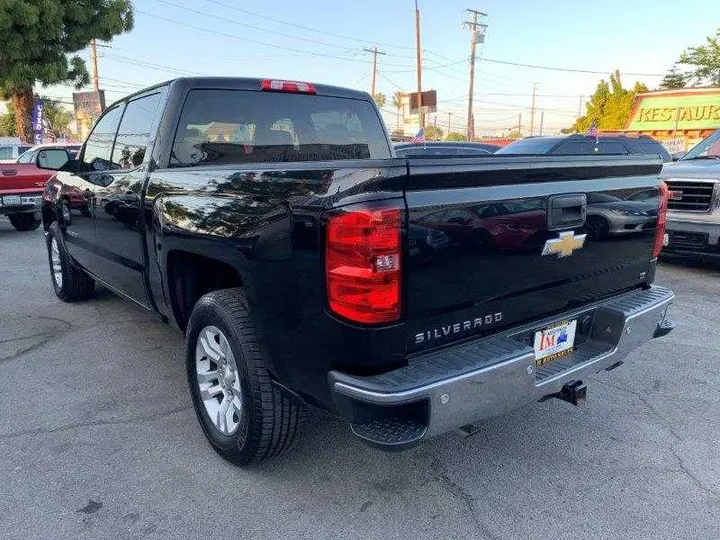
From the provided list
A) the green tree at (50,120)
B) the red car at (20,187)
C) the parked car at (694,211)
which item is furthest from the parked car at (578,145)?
the green tree at (50,120)

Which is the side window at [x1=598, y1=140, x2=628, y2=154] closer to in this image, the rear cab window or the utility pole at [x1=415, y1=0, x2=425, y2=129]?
the rear cab window

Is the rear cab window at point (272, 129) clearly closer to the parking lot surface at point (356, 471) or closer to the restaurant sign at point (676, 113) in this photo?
Answer: the parking lot surface at point (356, 471)

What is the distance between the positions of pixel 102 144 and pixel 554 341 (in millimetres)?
3827

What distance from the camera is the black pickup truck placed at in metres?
2.06

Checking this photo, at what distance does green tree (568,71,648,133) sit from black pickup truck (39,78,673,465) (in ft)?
116

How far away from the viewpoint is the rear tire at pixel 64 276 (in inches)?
218

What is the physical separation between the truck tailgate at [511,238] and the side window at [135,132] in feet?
7.44

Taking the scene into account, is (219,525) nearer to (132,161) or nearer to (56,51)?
(132,161)

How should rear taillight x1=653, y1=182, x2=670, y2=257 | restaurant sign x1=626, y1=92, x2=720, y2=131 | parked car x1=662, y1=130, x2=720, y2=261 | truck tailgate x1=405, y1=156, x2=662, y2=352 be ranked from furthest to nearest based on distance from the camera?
restaurant sign x1=626, y1=92, x2=720, y2=131 → parked car x1=662, y1=130, x2=720, y2=261 → rear taillight x1=653, y1=182, x2=670, y2=257 → truck tailgate x1=405, y1=156, x2=662, y2=352

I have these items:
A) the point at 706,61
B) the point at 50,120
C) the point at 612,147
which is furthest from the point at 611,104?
the point at 50,120

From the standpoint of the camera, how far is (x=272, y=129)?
3.82 meters

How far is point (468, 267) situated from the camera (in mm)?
2260

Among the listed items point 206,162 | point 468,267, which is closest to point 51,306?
point 206,162

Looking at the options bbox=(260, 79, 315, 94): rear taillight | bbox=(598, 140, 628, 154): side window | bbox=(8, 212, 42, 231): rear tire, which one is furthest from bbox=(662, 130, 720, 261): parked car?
bbox=(8, 212, 42, 231): rear tire
